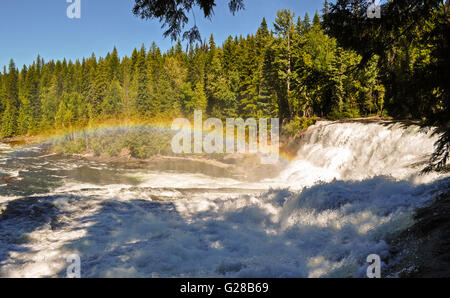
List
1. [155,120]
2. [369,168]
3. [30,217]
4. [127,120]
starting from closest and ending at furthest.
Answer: [30,217] < [369,168] < [155,120] < [127,120]

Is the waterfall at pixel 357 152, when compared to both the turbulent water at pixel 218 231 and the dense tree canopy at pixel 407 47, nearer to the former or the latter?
the turbulent water at pixel 218 231

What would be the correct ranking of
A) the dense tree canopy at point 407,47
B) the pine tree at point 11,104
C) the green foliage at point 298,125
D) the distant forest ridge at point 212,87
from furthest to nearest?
1. the pine tree at point 11,104
2. the distant forest ridge at point 212,87
3. the green foliage at point 298,125
4. the dense tree canopy at point 407,47

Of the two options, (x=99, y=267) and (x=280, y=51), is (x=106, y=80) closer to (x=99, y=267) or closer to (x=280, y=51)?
(x=280, y=51)

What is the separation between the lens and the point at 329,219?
6219 mm

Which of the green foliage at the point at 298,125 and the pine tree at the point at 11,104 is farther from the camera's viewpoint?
the pine tree at the point at 11,104

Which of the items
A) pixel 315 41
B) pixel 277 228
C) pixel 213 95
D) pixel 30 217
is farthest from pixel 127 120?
pixel 277 228

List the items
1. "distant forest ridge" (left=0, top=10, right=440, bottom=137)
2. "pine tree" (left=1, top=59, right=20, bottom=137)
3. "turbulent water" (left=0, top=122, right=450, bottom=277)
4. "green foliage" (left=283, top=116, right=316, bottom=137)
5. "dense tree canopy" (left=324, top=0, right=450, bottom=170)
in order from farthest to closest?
"pine tree" (left=1, top=59, right=20, bottom=137), "distant forest ridge" (left=0, top=10, right=440, bottom=137), "green foliage" (left=283, top=116, right=316, bottom=137), "turbulent water" (left=0, top=122, right=450, bottom=277), "dense tree canopy" (left=324, top=0, right=450, bottom=170)

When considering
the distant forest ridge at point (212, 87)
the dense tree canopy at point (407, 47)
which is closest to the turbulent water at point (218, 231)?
the dense tree canopy at point (407, 47)

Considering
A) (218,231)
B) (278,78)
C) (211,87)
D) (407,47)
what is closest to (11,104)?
(211,87)

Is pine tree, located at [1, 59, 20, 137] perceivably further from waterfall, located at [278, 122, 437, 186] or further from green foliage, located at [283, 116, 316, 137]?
waterfall, located at [278, 122, 437, 186]

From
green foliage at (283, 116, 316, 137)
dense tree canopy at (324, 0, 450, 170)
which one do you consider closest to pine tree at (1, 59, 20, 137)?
green foliage at (283, 116, 316, 137)

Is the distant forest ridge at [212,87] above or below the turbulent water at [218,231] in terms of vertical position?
above

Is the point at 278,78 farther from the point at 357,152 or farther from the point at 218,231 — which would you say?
the point at 218,231

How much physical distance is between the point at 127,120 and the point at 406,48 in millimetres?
42799
